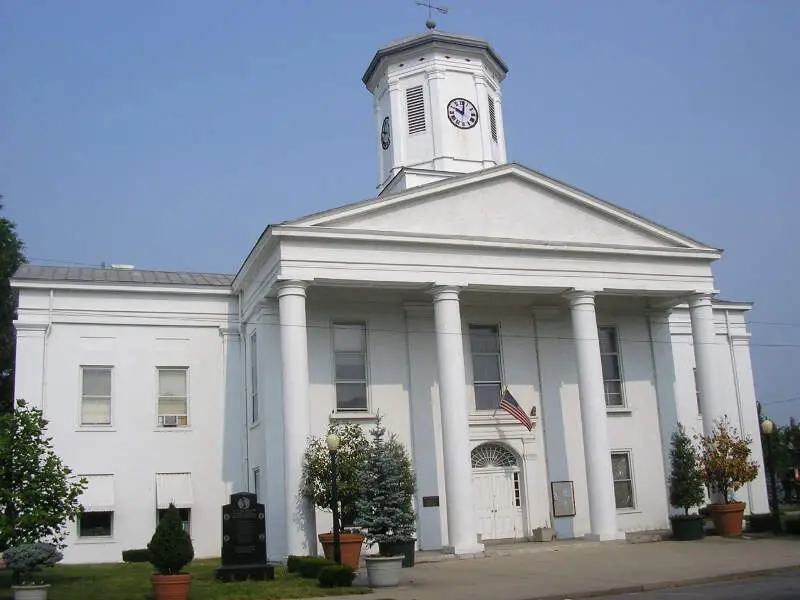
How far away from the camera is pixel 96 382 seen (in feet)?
99.2

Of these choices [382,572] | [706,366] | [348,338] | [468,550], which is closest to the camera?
[382,572]

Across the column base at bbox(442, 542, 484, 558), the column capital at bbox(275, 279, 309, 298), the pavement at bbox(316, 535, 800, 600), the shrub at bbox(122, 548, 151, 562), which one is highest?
the column capital at bbox(275, 279, 309, 298)

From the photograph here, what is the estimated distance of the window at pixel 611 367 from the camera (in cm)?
3209

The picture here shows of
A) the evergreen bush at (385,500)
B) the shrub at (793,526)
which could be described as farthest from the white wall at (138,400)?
the shrub at (793,526)

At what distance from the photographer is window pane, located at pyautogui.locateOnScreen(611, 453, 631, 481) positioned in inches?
1245

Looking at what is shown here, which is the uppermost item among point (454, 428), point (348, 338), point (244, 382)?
point (348, 338)

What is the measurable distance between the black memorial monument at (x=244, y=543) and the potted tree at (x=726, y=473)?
14705 millimetres

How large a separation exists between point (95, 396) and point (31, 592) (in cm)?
1332

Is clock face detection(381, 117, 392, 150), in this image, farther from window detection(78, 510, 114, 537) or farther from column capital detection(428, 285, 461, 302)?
window detection(78, 510, 114, 537)

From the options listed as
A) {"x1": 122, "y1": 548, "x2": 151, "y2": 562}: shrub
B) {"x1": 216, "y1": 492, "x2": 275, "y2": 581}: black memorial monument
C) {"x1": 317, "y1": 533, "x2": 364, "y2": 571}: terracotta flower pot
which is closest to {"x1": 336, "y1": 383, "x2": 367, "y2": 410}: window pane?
{"x1": 317, "y1": 533, "x2": 364, "y2": 571}: terracotta flower pot

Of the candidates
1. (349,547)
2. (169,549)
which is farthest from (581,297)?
(169,549)

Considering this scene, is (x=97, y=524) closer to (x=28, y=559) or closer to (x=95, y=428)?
(x=95, y=428)

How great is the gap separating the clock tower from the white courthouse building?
10 cm

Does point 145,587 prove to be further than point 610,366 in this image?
No
